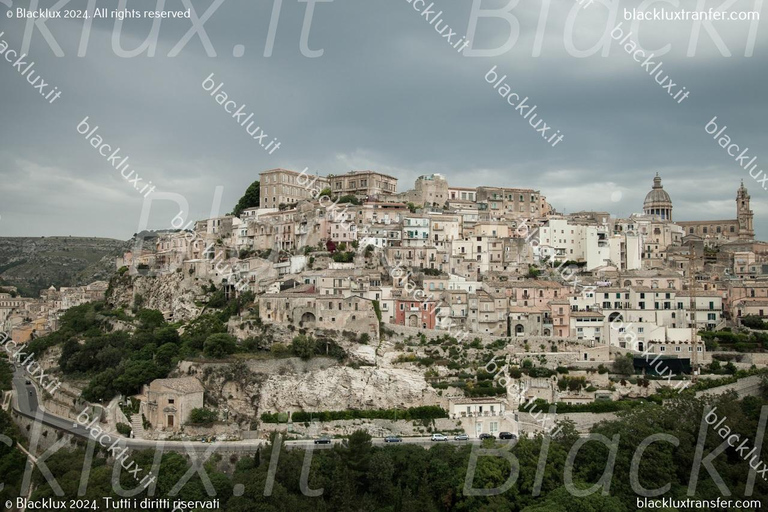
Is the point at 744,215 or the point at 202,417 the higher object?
the point at 744,215

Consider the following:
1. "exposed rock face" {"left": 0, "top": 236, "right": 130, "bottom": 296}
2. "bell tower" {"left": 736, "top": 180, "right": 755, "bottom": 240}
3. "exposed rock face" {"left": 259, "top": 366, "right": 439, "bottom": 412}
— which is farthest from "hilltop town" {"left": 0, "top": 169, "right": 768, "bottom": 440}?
"exposed rock face" {"left": 0, "top": 236, "right": 130, "bottom": 296}

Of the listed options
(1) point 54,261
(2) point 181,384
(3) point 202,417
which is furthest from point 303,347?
(1) point 54,261

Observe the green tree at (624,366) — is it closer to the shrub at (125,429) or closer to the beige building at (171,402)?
the beige building at (171,402)

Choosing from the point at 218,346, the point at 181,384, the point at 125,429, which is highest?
the point at 218,346

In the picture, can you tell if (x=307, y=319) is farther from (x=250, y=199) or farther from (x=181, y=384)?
(x=250, y=199)

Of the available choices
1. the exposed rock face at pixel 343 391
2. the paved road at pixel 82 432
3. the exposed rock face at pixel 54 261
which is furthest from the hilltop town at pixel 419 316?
the exposed rock face at pixel 54 261

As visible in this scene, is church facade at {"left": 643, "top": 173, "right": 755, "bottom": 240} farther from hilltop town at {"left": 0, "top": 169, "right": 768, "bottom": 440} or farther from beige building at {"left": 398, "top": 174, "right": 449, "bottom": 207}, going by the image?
beige building at {"left": 398, "top": 174, "right": 449, "bottom": 207}

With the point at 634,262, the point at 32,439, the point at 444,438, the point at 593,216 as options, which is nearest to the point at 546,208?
the point at 593,216

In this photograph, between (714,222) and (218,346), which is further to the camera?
(714,222)
